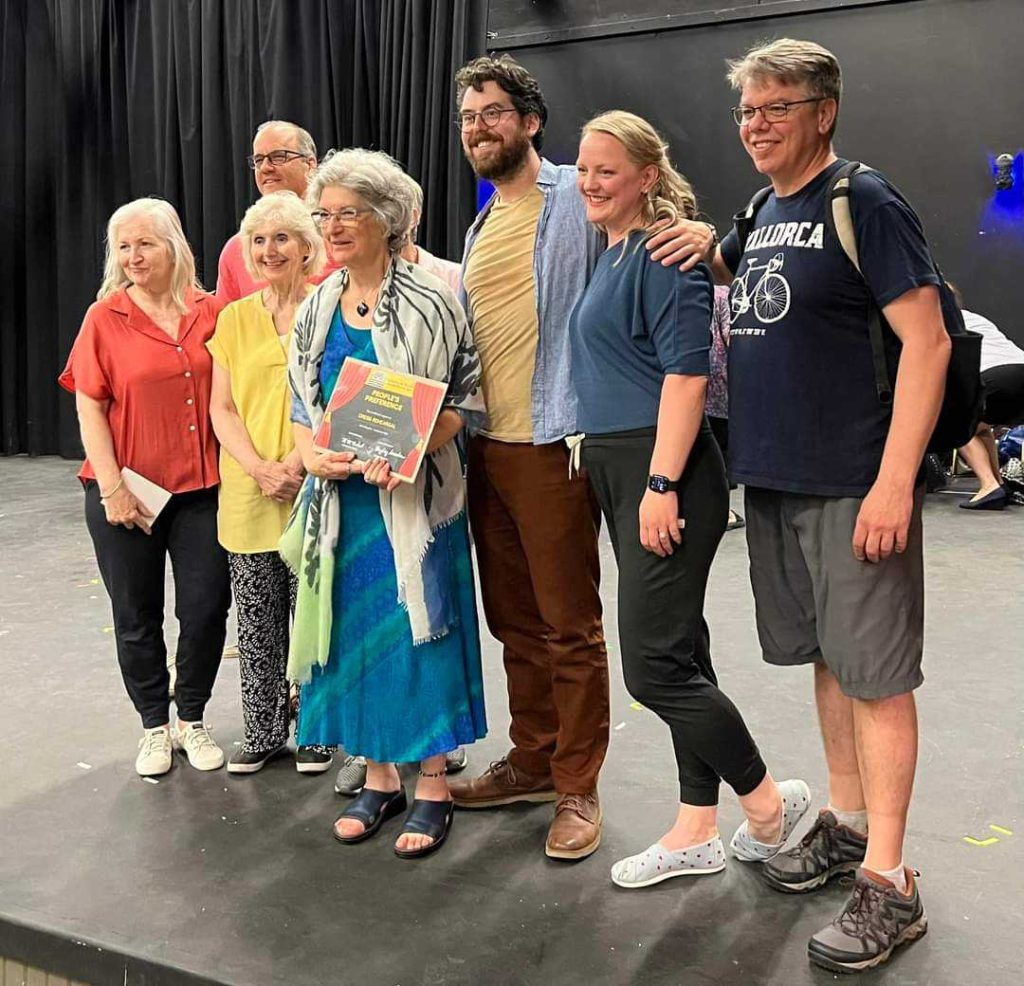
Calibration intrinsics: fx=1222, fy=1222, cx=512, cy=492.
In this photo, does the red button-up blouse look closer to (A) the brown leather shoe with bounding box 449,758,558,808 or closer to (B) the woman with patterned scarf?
(B) the woman with patterned scarf

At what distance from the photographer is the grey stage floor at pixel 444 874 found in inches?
75.3

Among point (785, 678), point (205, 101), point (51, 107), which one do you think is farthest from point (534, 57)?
point (785, 678)

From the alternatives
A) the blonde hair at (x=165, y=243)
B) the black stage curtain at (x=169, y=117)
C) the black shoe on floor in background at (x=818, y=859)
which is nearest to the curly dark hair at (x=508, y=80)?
the blonde hair at (x=165, y=243)

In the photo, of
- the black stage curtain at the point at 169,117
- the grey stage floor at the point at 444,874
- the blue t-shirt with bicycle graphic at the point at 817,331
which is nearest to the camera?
the blue t-shirt with bicycle graphic at the point at 817,331

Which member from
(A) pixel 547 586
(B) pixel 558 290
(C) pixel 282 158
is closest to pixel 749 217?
(B) pixel 558 290

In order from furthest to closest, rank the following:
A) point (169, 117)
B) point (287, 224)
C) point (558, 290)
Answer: point (169, 117) → point (287, 224) → point (558, 290)

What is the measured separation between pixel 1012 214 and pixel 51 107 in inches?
232

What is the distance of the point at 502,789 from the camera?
2496 millimetres

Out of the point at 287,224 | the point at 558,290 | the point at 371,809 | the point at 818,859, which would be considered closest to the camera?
the point at 818,859

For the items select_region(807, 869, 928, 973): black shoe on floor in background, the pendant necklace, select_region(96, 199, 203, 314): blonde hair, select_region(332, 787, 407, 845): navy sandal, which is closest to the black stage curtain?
select_region(96, 199, 203, 314): blonde hair

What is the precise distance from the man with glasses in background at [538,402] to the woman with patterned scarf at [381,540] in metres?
0.08

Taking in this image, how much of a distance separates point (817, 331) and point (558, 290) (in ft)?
1.82

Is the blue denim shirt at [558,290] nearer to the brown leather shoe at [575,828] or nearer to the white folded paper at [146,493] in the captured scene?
the brown leather shoe at [575,828]

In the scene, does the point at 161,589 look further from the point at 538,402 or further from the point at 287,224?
the point at 538,402
